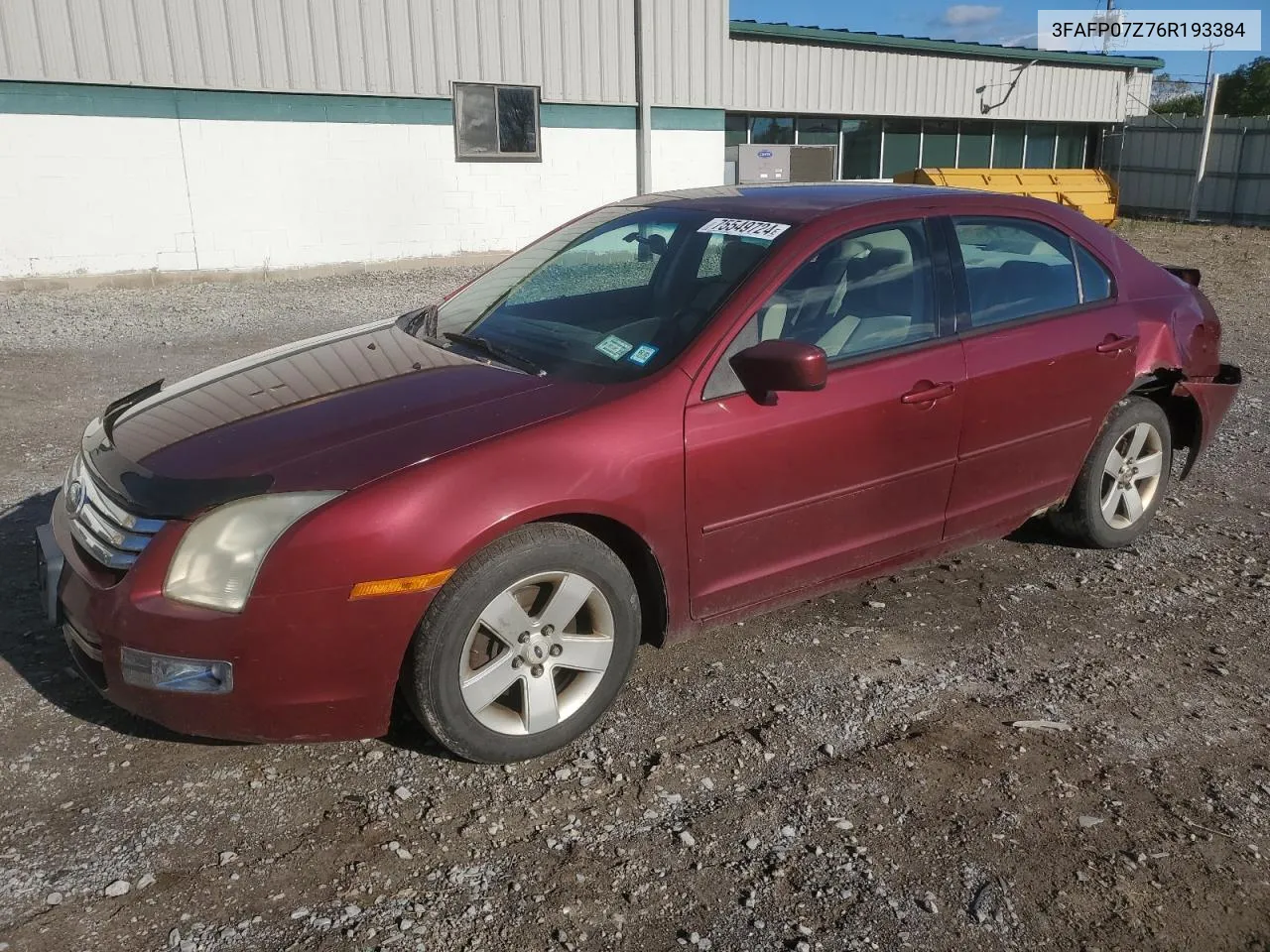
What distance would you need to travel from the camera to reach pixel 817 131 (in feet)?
66.6

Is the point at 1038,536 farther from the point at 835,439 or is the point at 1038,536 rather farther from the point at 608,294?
the point at 608,294

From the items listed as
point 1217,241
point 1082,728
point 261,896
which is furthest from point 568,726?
point 1217,241

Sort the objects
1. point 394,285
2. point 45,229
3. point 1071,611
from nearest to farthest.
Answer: point 1071,611, point 45,229, point 394,285

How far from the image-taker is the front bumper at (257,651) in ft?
8.82

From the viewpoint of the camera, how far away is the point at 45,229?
12.5 m

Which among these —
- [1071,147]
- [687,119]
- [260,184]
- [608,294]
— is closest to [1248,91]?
[1071,147]

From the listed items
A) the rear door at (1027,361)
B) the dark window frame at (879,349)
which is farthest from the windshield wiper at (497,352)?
the rear door at (1027,361)

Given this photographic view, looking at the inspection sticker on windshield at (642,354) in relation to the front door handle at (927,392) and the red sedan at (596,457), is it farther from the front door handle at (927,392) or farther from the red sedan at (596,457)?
the front door handle at (927,392)

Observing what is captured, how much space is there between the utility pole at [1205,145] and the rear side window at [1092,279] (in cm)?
2382

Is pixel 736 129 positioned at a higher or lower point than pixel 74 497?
higher

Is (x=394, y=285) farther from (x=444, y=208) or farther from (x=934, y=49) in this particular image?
(x=934, y=49)

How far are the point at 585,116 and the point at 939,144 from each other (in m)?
9.85

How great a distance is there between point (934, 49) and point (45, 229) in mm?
16895

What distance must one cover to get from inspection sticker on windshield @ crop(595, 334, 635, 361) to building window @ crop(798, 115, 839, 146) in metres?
17.8
